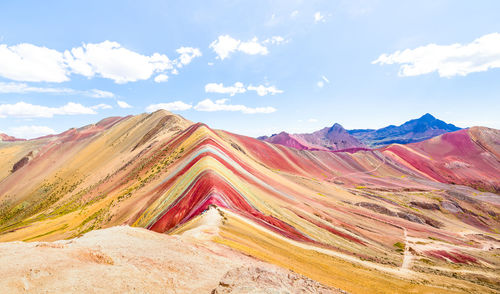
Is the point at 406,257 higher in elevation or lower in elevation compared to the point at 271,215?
lower

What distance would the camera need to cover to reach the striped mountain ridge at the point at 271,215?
64.2 ft

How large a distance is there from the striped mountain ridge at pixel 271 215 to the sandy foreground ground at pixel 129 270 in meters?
4.33

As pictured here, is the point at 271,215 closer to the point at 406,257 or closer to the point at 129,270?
the point at 129,270

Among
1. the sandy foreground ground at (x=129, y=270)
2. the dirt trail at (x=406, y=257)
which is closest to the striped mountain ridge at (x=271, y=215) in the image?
the dirt trail at (x=406, y=257)

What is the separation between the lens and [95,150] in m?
99.4

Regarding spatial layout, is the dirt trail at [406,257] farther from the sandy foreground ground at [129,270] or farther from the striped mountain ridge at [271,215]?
the sandy foreground ground at [129,270]

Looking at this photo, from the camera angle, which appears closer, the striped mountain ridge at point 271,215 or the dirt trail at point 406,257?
the striped mountain ridge at point 271,215

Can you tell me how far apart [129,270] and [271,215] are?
65.0 feet

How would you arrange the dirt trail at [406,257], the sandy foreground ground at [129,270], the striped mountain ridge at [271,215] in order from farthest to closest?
the dirt trail at [406,257], the striped mountain ridge at [271,215], the sandy foreground ground at [129,270]

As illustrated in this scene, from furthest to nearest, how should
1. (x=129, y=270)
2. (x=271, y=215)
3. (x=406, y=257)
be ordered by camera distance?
(x=406, y=257) < (x=271, y=215) < (x=129, y=270)

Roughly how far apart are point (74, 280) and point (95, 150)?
364 ft

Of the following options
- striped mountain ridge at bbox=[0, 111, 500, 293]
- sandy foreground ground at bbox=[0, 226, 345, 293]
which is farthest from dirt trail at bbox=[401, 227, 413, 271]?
sandy foreground ground at bbox=[0, 226, 345, 293]

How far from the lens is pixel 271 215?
27.4m

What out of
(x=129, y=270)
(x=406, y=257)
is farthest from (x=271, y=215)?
(x=406, y=257)
